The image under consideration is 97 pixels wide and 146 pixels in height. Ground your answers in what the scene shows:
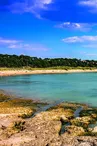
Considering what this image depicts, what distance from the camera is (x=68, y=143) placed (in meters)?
19.7

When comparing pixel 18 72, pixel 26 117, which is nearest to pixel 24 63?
pixel 18 72

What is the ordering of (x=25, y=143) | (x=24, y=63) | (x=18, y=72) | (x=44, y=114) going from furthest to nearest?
(x=24, y=63) → (x=18, y=72) → (x=44, y=114) → (x=25, y=143)

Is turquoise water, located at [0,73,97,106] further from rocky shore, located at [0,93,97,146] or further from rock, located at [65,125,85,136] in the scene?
rock, located at [65,125,85,136]

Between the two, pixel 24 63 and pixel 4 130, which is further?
pixel 24 63

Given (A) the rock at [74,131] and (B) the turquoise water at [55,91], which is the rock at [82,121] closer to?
(A) the rock at [74,131]

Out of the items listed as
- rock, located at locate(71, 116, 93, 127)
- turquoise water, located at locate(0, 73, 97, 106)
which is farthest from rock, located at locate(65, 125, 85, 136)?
turquoise water, located at locate(0, 73, 97, 106)

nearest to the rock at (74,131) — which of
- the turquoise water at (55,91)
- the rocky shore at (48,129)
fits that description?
the rocky shore at (48,129)

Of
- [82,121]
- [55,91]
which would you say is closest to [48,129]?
[82,121]

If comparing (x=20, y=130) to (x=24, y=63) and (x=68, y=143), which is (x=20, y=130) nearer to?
(x=68, y=143)

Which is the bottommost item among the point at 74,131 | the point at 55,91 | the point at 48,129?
the point at 55,91

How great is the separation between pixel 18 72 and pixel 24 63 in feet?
151

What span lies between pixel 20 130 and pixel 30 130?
938 millimetres

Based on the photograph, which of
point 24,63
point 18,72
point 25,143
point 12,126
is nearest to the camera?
point 25,143

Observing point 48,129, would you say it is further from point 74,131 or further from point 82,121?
point 82,121
